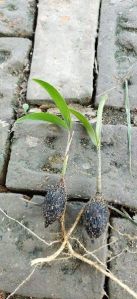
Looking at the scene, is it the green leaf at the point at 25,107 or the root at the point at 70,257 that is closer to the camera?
the root at the point at 70,257

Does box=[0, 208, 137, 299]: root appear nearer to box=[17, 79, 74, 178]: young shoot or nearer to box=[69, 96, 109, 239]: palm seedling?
box=[69, 96, 109, 239]: palm seedling

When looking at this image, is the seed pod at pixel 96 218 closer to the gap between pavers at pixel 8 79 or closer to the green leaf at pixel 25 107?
the gap between pavers at pixel 8 79

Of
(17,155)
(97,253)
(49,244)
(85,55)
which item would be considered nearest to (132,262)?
(97,253)

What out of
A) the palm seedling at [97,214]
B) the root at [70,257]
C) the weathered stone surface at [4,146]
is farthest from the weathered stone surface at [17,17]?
the root at [70,257]

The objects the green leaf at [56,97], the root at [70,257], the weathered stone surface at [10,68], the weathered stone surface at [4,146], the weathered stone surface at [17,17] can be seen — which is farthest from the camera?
the weathered stone surface at [17,17]

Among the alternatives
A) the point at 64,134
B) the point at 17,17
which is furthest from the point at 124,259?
the point at 17,17
